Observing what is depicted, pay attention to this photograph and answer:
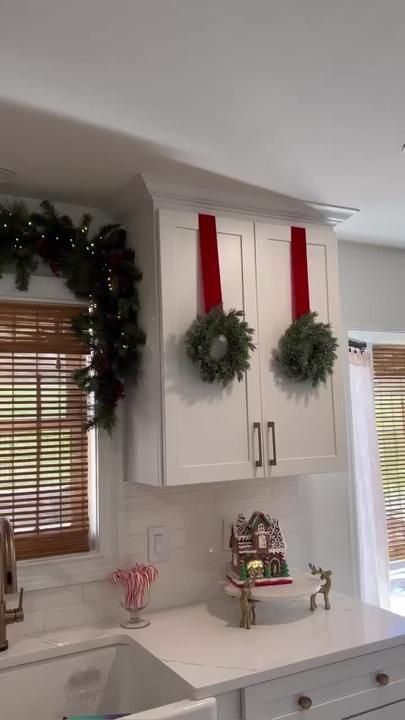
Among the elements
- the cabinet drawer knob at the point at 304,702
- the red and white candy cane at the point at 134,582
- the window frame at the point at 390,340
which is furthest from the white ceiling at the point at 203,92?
the cabinet drawer knob at the point at 304,702

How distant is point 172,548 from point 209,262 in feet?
3.57

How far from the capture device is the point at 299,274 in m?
2.23

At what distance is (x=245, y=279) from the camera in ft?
6.96

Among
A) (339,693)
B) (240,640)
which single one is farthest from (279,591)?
(339,693)

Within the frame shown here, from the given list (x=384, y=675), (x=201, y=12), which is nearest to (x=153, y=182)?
(x=201, y=12)

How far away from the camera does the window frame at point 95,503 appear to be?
201 cm

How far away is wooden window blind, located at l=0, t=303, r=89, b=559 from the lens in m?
1.99

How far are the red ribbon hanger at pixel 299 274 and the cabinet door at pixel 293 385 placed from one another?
21 millimetres

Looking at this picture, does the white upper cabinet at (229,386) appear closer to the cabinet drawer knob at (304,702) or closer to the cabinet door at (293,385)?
the cabinet door at (293,385)

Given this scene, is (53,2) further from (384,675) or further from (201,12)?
(384,675)

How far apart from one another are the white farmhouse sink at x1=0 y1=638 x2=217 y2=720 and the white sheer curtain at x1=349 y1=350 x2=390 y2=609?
141 centimetres

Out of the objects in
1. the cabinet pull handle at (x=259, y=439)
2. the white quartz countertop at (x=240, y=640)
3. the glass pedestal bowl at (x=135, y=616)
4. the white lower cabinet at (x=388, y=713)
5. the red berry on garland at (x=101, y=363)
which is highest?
the red berry on garland at (x=101, y=363)

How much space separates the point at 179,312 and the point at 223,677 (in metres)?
1.12

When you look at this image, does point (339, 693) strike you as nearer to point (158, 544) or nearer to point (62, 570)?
point (158, 544)
